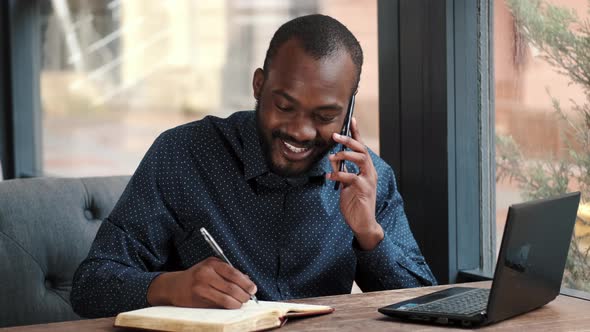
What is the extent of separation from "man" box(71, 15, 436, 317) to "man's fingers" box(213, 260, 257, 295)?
0.80 ft

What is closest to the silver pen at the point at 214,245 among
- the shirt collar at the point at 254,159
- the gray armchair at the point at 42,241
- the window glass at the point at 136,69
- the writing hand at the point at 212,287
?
the writing hand at the point at 212,287

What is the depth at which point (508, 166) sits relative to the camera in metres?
2.06

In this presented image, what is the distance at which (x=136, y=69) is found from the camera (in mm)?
3982

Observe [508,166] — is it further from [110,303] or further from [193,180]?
[110,303]

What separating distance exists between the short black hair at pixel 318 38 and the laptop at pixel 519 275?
51 cm

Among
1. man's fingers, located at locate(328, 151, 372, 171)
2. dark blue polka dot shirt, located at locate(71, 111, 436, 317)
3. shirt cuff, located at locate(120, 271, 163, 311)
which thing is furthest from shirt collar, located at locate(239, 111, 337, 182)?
shirt cuff, located at locate(120, 271, 163, 311)

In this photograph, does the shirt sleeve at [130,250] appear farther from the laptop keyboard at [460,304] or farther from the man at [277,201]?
the laptop keyboard at [460,304]

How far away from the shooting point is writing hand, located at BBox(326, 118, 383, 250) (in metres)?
1.75

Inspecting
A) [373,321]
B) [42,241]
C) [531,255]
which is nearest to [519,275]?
[531,255]

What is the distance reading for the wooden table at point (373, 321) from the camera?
4.53 ft

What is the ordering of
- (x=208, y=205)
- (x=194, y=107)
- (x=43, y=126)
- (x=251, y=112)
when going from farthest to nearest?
1. (x=43, y=126)
2. (x=194, y=107)
3. (x=251, y=112)
4. (x=208, y=205)

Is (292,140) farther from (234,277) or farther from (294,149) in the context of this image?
(234,277)

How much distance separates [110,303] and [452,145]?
33.8 inches

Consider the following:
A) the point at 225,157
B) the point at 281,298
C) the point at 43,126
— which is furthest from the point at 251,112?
the point at 43,126
